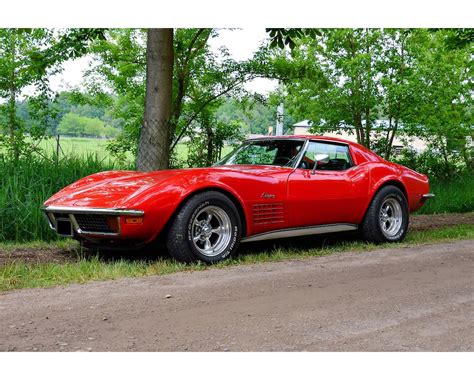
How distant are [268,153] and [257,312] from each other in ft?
11.6

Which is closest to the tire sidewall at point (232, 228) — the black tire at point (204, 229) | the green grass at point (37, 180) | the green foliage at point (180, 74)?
the black tire at point (204, 229)

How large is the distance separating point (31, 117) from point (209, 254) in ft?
27.5

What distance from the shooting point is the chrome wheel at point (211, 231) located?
642 cm

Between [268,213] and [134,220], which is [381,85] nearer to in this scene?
[268,213]

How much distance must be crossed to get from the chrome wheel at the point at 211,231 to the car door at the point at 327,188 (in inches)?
38.7

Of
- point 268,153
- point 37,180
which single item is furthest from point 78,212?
point 37,180

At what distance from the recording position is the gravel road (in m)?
3.85

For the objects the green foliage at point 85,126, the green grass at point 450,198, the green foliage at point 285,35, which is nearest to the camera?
the green foliage at point 285,35

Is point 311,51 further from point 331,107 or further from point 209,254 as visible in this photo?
point 209,254

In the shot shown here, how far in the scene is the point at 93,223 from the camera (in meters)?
6.24

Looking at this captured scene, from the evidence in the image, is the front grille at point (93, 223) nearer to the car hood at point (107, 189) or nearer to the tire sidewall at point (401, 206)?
the car hood at point (107, 189)

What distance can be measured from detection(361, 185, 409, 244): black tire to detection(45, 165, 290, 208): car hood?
1.78 metres

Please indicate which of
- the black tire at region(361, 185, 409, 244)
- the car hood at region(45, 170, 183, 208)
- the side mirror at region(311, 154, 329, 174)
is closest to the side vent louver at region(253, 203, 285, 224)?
the side mirror at region(311, 154, 329, 174)

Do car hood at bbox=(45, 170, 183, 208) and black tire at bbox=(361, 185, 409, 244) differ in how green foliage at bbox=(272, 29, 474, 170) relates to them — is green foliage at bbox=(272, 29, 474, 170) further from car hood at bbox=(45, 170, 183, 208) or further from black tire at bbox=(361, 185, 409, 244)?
car hood at bbox=(45, 170, 183, 208)
